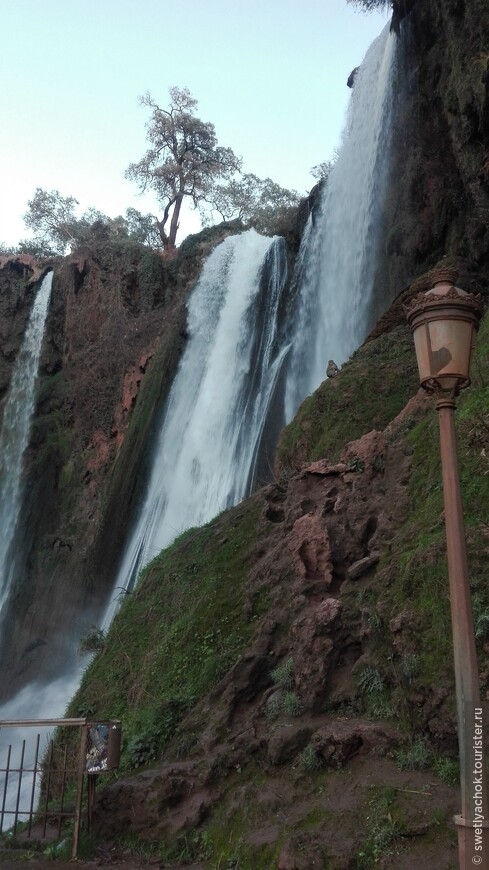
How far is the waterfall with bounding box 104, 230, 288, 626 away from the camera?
61.2ft

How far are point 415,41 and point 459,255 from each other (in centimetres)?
604

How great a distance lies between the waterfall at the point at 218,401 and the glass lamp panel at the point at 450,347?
13.1 meters

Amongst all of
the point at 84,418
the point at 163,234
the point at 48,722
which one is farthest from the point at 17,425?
the point at 48,722

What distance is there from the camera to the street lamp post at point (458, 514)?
10.5 ft

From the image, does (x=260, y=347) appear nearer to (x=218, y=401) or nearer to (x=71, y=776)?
(x=218, y=401)

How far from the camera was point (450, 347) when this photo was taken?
3.85 meters

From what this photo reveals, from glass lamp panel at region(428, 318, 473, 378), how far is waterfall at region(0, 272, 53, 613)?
2484 cm

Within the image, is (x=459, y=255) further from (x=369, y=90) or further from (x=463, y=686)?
(x=463, y=686)

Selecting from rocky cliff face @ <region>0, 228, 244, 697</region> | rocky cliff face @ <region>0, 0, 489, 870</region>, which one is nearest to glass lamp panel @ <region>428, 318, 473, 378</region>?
rocky cliff face @ <region>0, 0, 489, 870</region>

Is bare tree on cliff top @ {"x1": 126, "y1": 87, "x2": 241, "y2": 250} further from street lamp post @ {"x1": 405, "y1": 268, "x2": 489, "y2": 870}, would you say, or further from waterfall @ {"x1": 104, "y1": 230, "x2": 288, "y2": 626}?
street lamp post @ {"x1": 405, "y1": 268, "x2": 489, "y2": 870}

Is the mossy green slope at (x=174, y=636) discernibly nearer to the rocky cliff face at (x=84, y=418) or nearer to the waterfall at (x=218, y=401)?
the waterfall at (x=218, y=401)

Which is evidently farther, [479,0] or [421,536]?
[479,0]

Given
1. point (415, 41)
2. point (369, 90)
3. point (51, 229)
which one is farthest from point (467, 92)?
point (51, 229)

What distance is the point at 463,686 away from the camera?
332cm
